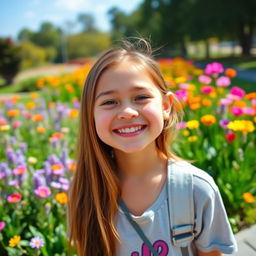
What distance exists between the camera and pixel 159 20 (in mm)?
29656

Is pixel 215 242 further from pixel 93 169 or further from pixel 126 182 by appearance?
pixel 93 169

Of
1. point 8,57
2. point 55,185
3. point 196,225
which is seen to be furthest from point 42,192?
point 8,57

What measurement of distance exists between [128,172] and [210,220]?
1.34 feet

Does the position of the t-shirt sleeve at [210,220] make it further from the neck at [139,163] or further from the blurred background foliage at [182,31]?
the blurred background foliage at [182,31]

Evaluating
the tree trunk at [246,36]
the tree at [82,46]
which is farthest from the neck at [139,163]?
the tree at [82,46]

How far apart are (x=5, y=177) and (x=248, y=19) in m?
19.9

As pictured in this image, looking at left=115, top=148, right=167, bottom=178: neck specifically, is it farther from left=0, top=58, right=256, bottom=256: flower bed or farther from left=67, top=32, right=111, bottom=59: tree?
left=67, top=32, right=111, bottom=59: tree

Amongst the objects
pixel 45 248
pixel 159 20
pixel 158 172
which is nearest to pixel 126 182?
pixel 158 172

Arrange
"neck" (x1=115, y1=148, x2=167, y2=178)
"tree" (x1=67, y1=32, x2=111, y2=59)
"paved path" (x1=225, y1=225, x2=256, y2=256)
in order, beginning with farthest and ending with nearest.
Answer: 1. "tree" (x1=67, y1=32, x2=111, y2=59)
2. "paved path" (x1=225, y1=225, x2=256, y2=256)
3. "neck" (x1=115, y1=148, x2=167, y2=178)

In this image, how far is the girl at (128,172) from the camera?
3.77ft

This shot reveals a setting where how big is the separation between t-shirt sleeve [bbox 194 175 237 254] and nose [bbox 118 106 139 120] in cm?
36

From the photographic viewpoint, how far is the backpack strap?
1.18 meters

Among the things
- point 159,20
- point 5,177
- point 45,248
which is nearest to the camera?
point 45,248

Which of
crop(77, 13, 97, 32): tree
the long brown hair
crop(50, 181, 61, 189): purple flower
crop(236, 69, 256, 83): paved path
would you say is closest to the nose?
the long brown hair
